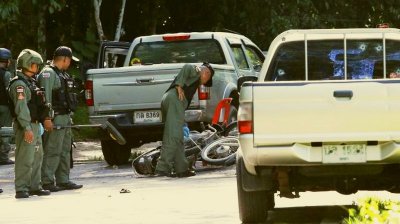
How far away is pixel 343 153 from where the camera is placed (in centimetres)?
1059

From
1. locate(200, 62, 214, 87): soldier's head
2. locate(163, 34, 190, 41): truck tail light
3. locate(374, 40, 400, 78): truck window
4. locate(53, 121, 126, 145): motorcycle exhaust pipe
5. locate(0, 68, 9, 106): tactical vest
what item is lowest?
locate(53, 121, 126, 145): motorcycle exhaust pipe

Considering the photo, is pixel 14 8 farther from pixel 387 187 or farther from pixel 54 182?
pixel 387 187

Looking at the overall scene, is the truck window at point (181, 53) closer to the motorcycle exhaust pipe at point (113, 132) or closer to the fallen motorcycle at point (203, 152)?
the motorcycle exhaust pipe at point (113, 132)

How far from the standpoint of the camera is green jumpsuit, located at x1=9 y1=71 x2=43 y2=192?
1474 cm

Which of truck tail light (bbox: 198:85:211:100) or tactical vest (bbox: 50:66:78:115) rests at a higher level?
tactical vest (bbox: 50:66:78:115)

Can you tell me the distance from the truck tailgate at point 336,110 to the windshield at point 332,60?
4.61ft

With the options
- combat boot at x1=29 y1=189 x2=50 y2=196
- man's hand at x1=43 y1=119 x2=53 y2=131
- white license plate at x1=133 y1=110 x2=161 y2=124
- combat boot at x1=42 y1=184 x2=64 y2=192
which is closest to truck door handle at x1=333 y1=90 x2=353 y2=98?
man's hand at x1=43 y1=119 x2=53 y2=131

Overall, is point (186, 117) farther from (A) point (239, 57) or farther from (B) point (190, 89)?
(A) point (239, 57)

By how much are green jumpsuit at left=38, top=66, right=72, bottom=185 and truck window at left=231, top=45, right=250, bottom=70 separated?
16.7 feet

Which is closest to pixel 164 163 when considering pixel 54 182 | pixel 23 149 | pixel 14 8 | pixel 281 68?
pixel 54 182

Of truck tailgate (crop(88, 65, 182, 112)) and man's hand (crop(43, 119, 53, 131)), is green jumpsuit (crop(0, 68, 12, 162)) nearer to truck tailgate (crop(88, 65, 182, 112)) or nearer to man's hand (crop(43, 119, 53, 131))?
truck tailgate (crop(88, 65, 182, 112))

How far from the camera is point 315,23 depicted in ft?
107

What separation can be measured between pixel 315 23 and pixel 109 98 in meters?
14.0

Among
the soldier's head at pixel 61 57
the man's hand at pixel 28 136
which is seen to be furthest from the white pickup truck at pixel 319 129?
the soldier's head at pixel 61 57
